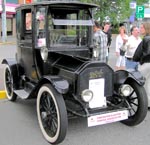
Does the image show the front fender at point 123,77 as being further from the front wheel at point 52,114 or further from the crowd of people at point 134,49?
the front wheel at point 52,114

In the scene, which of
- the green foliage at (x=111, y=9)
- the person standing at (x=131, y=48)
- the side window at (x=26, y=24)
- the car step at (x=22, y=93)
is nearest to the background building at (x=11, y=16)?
the green foliage at (x=111, y=9)

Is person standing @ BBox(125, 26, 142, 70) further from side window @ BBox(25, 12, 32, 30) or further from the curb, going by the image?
the curb

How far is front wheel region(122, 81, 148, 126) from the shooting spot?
187 inches

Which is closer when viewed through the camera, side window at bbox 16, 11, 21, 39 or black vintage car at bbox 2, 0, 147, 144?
black vintage car at bbox 2, 0, 147, 144

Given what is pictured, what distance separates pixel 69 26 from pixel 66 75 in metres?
1.05

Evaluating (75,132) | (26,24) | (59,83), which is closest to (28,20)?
(26,24)

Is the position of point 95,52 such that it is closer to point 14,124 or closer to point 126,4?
point 14,124

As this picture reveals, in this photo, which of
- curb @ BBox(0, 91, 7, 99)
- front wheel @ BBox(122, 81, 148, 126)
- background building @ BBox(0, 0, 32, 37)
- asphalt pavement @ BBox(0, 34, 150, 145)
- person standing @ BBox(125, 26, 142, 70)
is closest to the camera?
asphalt pavement @ BBox(0, 34, 150, 145)

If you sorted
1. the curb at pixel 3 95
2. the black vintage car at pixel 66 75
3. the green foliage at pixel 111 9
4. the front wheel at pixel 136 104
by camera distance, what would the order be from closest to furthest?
the black vintage car at pixel 66 75, the front wheel at pixel 136 104, the curb at pixel 3 95, the green foliage at pixel 111 9

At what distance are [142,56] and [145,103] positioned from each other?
1268mm

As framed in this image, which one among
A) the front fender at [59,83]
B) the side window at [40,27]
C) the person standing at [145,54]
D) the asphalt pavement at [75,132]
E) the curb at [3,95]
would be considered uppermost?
the side window at [40,27]

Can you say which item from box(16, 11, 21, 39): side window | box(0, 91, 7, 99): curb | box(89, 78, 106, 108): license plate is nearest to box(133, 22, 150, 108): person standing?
box(89, 78, 106, 108): license plate

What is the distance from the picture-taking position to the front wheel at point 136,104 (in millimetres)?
4742

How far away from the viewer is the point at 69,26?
17.2 feet
